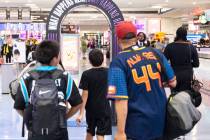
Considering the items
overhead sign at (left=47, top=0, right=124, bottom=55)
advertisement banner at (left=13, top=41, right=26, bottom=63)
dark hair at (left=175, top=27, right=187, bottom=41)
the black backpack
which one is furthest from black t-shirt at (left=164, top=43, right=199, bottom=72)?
advertisement banner at (left=13, top=41, right=26, bottom=63)

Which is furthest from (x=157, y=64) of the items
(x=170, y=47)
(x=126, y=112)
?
(x=170, y=47)

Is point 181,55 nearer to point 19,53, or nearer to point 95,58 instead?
point 95,58

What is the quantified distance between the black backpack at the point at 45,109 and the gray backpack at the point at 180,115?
755 millimetres

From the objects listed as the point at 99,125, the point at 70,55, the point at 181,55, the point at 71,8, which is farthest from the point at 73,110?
the point at 70,55

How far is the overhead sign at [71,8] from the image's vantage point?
302 inches

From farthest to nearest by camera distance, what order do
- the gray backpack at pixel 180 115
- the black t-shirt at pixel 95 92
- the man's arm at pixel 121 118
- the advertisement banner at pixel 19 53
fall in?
the advertisement banner at pixel 19 53, the black t-shirt at pixel 95 92, the gray backpack at pixel 180 115, the man's arm at pixel 121 118

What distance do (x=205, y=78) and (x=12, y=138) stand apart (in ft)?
35.5

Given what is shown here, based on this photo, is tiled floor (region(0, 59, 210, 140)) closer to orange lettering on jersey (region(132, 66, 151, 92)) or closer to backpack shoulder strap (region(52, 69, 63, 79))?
backpack shoulder strap (region(52, 69, 63, 79))

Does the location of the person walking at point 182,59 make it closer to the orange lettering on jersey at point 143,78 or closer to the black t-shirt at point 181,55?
the black t-shirt at point 181,55

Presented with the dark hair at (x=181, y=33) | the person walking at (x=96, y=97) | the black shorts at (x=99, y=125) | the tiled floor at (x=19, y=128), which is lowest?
the tiled floor at (x=19, y=128)

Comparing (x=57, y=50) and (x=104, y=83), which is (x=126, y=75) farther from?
(x=104, y=83)

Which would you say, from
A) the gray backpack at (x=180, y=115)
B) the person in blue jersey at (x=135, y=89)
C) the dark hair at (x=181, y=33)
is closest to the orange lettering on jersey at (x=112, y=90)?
the person in blue jersey at (x=135, y=89)

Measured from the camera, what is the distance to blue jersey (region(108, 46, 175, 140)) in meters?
3.04

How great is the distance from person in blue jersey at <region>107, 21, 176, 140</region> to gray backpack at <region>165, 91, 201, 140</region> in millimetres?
58
